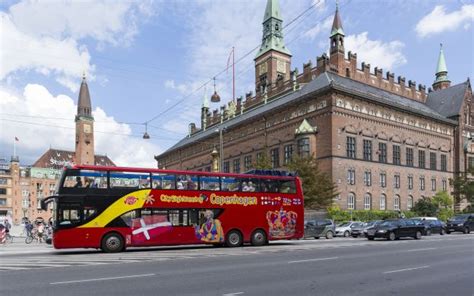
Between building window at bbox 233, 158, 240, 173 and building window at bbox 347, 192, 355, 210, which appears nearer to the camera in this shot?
building window at bbox 347, 192, 355, 210

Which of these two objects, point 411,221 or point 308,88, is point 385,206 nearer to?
point 308,88

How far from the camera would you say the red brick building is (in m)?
52.1

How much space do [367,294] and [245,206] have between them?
1410 cm

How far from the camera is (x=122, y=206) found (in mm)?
19906

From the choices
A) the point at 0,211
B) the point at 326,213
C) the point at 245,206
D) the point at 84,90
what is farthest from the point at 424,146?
the point at 0,211

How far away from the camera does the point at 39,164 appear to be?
5684 inches

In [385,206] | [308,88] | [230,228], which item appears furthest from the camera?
[308,88]

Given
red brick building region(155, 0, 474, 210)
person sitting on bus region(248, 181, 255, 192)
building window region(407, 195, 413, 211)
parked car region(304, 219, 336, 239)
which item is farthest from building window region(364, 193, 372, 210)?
person sitting on bus region(248, 181, 255, 192)

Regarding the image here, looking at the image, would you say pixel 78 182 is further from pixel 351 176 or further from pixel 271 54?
pixel 271 54

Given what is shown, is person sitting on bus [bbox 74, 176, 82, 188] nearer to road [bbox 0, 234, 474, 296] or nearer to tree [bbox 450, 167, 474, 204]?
road [bbox 0, 234, 474, 296]

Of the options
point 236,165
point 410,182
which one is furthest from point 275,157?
point 410,182

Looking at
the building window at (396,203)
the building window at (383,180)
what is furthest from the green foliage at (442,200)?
the building window at (383,180)

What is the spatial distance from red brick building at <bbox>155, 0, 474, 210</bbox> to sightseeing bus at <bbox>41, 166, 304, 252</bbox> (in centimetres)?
2353

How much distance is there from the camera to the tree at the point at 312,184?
43.2 metres
